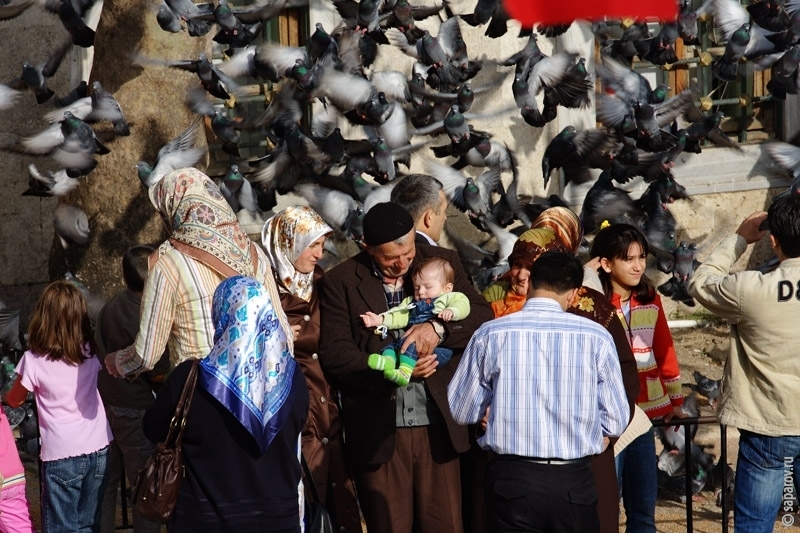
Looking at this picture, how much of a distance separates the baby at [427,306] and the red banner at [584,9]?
2.14m

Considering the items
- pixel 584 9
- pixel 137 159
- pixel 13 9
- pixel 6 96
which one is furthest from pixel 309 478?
pixel 13 9

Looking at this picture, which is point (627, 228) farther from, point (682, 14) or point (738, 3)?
point (738, 3)

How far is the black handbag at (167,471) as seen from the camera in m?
3.50

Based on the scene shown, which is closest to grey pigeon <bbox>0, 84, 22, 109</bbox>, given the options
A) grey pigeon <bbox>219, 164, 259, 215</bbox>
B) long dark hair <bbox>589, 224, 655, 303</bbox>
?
grey pigeon <bbox>219, 164, 259, 215</bbox>

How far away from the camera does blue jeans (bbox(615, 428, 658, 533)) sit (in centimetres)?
496

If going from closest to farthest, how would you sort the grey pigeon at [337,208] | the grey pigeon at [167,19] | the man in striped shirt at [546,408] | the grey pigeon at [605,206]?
the man in striped shirt at [546,408]
the grey pigeon at [167,19]
the grey pigeon at [337,208]
the grey pigeon at [605,206]

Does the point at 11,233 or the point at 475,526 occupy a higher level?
the point at 11,233

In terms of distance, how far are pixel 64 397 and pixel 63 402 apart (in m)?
0.02

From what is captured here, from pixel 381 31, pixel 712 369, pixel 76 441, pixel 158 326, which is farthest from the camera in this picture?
pixel 712 369

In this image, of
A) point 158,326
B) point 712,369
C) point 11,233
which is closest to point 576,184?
point 712,369

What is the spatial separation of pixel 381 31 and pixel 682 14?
2217mm

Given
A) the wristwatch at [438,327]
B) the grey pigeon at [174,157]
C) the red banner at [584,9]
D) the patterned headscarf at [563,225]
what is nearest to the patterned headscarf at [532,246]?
the patterned headscarf at [563,225]

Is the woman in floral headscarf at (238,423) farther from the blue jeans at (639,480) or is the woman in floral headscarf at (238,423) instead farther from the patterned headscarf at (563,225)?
the blue jeans at (639,480)

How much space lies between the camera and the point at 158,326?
4281 millimetres
